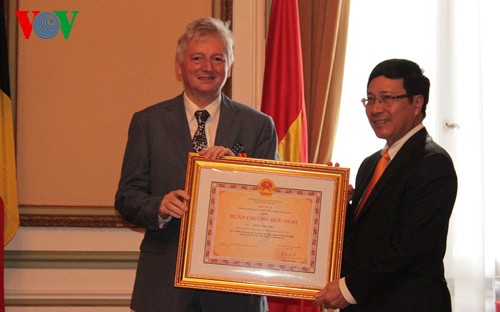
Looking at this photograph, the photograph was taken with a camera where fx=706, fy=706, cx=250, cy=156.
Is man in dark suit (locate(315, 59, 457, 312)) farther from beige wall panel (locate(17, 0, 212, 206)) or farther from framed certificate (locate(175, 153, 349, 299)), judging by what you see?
beige wall panel (locate(17, 0, 212, 206))

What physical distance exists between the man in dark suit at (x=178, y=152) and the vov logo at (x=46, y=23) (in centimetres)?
184

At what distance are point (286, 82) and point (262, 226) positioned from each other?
6.04ft

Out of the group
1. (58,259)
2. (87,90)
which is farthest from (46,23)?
(58,259)

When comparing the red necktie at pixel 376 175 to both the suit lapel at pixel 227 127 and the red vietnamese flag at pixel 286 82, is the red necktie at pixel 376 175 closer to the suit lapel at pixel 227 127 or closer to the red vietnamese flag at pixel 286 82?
the suit lapel at pixel 227 127

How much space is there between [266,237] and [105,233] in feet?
6.74

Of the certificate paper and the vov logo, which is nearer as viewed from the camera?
the certificate paper

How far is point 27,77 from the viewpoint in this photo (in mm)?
4613

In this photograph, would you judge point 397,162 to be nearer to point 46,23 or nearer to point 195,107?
point 195,107

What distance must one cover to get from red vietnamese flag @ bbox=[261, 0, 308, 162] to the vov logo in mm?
1327

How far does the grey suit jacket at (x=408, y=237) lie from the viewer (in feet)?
8.47

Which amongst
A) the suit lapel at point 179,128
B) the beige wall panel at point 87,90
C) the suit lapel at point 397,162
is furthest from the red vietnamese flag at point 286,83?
the suit lapel at point 397,162

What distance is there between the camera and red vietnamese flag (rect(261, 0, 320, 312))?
14.7ft

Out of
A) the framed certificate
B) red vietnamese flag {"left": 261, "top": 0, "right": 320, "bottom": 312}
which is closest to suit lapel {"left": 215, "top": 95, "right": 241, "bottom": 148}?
the framed certificate

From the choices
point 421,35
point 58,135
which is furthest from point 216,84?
point 421,35
